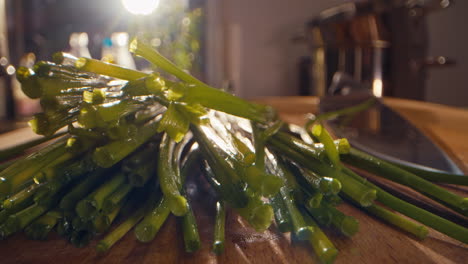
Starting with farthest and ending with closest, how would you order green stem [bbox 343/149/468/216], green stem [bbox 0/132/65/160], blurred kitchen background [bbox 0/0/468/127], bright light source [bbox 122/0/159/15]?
bright light source [bbox 122/0/159/15]
blurred kitchen background [bbox 0/0/468/127]
green stem [bbox 0/132/65/160]
green stem [bbox 343/149/468/216]

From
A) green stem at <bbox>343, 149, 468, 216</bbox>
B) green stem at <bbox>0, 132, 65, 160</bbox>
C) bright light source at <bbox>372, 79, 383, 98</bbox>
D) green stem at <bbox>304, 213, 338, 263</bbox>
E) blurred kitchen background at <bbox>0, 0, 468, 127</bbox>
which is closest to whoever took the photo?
green stem at <bbox>304, 213, 338, 263</bbox>

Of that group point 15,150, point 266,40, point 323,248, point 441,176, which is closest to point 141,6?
point 266,40

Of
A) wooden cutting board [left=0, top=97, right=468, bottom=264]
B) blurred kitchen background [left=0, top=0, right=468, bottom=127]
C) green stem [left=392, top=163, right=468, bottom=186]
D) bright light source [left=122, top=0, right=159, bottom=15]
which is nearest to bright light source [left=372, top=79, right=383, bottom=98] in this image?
blurred kitchen background [left=0, top=0, right=468, bottom=127]

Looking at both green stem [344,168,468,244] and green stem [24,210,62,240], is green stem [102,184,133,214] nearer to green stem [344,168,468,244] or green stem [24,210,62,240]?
green stem [24,210,62,240]

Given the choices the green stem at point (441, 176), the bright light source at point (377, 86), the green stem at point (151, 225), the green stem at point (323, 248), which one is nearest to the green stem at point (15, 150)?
the green stem at point (151, 225)

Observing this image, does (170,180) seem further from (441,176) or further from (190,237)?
(441,176)

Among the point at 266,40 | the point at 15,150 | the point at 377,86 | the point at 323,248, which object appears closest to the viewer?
the point at 323,248

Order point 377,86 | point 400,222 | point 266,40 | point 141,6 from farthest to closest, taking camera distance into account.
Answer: point 266,40, point 141,6, point 377,86, point 400,222
